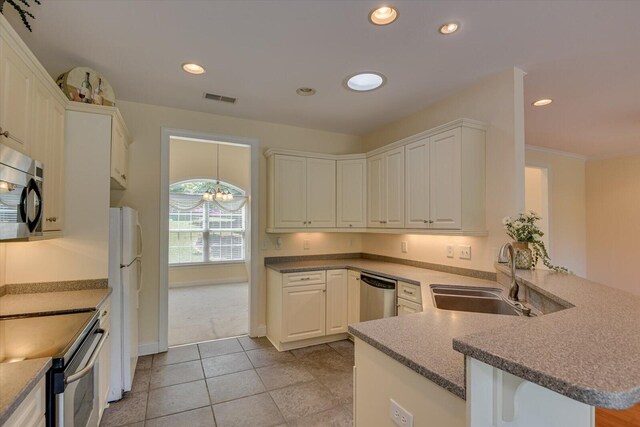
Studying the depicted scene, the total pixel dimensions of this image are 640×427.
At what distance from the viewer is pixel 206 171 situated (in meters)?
6.96

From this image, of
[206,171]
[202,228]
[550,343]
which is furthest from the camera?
[202,228]

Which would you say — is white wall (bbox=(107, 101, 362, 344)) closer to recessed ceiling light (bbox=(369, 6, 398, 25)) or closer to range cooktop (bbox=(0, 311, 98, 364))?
range cooktop (bbox=(0, 311, 98, 364))

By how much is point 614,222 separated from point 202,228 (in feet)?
26.3

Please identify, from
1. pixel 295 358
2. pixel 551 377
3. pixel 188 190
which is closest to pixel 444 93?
pixel 551 377

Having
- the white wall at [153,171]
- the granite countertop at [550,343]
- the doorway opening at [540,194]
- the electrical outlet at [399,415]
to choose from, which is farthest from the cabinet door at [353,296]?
the doorway opening at [540,194]

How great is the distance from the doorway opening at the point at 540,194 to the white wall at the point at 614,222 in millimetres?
1138

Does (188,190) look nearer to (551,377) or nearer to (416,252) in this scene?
(416,252)

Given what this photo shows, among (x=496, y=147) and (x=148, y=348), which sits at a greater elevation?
(x=496, y=147)

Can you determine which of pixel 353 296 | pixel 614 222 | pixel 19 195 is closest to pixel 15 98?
pixel 19 195

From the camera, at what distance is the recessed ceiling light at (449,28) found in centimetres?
191

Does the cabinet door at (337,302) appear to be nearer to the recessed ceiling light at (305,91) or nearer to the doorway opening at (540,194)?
the recessed ceiling light at (305,91)

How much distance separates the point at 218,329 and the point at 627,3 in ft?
15.9

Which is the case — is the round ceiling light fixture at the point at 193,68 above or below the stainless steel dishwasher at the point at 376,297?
above

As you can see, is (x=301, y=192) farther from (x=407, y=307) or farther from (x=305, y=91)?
(x=407, y=307)
